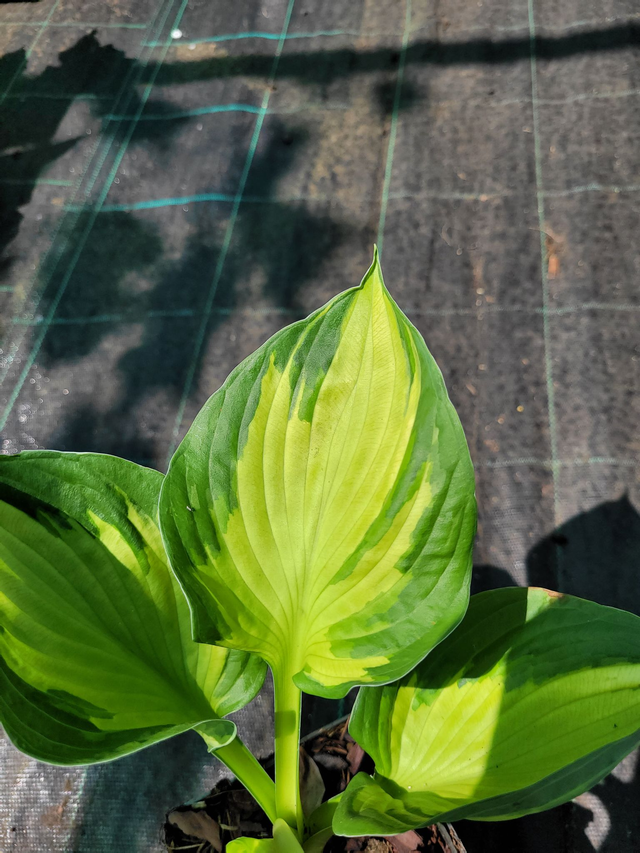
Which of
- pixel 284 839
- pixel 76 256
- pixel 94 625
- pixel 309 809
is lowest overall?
pixel 309 809

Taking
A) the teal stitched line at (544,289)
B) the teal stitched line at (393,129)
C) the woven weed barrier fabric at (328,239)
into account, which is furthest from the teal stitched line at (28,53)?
the teal stitched line at (544,289)

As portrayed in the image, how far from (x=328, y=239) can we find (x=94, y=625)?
3.99 ft

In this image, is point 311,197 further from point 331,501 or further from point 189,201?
point 331,501

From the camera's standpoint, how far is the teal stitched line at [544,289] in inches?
50.1

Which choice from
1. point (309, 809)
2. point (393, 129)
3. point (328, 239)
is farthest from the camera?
point (393, 129)

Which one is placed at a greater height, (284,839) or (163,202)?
(163,202)

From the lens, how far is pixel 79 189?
68.6 inches

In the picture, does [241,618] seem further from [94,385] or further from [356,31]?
[356,31]

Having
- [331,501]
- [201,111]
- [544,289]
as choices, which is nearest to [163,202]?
[201,111]

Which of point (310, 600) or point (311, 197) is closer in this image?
point (310, 600)

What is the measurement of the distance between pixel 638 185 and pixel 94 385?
142 cm

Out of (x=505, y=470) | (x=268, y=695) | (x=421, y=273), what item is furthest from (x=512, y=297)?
(x=268, y=695)

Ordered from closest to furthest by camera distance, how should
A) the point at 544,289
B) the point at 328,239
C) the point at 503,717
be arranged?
1. the point at 503,717
2. the point at 544,289
3. the point at 328,239

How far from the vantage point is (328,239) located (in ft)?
5.28
